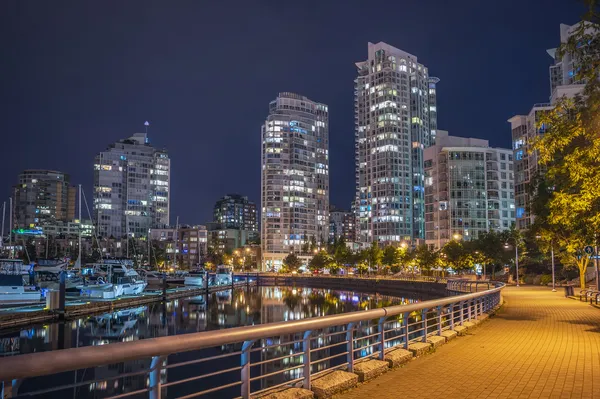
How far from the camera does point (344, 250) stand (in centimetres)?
13238

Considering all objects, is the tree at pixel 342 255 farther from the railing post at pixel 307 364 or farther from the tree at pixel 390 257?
the railing post at pixel 307 364

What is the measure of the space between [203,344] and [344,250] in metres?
127

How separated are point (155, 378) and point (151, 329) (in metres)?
38.1

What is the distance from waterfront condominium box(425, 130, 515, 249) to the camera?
15150 cm

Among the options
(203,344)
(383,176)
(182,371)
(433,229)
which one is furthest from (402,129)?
(203,344)

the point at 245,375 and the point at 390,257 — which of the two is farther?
the point at 390,257

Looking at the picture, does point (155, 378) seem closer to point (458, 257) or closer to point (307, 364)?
point (307, 364)

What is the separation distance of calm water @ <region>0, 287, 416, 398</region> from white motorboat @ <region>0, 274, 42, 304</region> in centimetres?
767

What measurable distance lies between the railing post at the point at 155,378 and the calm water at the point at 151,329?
12.5 metres

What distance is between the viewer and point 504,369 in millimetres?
11398

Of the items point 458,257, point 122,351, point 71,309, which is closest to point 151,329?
point 71,309

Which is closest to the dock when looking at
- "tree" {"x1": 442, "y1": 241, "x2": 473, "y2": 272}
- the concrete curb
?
the concrete curb

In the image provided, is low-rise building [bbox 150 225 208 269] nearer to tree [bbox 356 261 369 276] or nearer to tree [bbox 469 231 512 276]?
tree [bbox 356 261 369 276]

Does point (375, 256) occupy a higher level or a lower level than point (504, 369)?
lower
